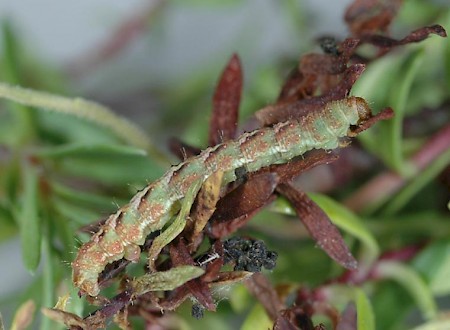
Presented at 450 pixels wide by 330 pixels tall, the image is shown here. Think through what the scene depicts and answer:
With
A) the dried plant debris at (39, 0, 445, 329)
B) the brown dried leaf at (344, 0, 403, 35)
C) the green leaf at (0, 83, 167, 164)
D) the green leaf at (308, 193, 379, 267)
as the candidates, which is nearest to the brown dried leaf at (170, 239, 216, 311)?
the dried plant debris at (39, 0, 445, 329)

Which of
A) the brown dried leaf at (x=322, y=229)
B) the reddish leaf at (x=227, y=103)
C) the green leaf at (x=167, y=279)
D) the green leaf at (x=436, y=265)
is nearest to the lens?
the green leaf at (x=167, y=279)

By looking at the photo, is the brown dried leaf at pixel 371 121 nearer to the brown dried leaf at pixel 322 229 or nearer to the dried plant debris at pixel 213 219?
the dried plant debris at pixel 213 219

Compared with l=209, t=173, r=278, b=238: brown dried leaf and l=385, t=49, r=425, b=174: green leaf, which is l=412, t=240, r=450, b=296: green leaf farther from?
l=209, t=173, r=278, b=238: brown dried leaf

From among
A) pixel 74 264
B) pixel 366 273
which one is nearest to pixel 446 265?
pixel 366 273

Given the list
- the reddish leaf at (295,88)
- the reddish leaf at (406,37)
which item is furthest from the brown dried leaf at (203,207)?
the reddish leaf at (406,37)

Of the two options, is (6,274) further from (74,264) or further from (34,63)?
(74,264)

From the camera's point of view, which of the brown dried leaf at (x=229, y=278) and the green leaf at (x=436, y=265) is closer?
the brown dried leaf at (x=229, y=278)

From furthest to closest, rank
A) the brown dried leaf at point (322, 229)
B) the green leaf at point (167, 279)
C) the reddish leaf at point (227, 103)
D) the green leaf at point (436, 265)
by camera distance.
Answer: the green leaf at point (436, 265) < the reddish leaf at point (227, 103) < the brown dried leaf at point (322, 229) < the green leaf at point (167, 279)
